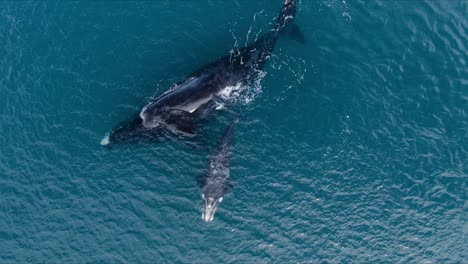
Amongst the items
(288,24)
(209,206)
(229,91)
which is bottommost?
(209,206)

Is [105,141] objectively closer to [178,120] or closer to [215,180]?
[178,120]

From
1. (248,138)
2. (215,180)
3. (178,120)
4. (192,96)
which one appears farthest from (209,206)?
(192,96)

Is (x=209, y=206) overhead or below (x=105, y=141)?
below

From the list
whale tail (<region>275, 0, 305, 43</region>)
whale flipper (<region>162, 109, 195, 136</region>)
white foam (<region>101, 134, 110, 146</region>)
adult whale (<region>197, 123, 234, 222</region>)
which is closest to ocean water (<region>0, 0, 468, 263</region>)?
white foam (<region>101, 134, 110, 146</region>)

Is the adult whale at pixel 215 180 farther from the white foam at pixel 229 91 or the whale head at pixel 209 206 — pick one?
the white foam at pixel 229 91

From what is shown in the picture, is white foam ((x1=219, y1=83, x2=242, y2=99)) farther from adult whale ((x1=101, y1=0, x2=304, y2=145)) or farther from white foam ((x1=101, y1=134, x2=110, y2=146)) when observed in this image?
white foam ((x1=101, y1=134, x2=110, y2=146))

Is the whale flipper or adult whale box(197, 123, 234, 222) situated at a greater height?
the whale flipper

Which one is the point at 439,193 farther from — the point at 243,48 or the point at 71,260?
the point at 71,260
